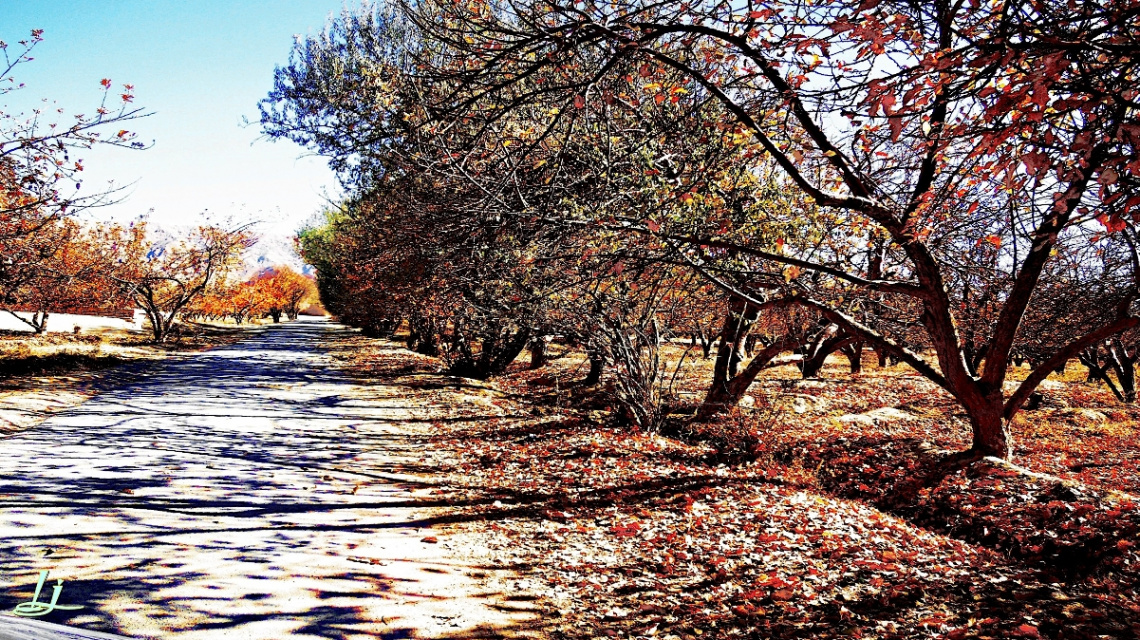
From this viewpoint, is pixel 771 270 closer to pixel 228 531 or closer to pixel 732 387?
pixel 732 387

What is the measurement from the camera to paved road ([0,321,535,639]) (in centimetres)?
425

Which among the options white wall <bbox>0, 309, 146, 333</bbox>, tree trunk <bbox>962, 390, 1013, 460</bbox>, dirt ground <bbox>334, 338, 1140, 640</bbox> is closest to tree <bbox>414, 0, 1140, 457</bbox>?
tree trunk <bbox>962, 390, 1013, 460</bbox>

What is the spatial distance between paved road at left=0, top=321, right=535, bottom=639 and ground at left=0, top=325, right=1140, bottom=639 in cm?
3

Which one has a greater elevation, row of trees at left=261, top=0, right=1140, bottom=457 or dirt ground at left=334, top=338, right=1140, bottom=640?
row of trees at left=261, top=0, right=1140, bottom=457

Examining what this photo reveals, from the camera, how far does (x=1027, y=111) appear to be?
3691 mm

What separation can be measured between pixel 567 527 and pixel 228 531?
9.96 feet

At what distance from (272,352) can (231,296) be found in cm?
2362

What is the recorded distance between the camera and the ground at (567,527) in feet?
15.1

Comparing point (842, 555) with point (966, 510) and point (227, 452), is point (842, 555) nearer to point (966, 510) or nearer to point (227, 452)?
point (966, 510)

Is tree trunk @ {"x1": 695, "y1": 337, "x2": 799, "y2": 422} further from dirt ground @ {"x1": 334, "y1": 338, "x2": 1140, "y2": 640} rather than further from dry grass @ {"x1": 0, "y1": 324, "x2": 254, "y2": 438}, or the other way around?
dry grass @ {"x1": 0, "y1": 324, "x2": 254, "y2": 438}

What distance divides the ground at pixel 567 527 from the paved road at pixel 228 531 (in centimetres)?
3

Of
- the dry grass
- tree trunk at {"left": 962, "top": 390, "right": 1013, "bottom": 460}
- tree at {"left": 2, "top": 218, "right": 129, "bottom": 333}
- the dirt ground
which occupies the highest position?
tree at {"left": 2, "top": 218, "right": 129, "bottom": 333}

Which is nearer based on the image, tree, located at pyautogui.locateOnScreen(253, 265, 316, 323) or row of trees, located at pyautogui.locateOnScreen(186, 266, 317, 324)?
row of trees, located at pyautogui.locateOnScreen(186, 266, 317, 324)

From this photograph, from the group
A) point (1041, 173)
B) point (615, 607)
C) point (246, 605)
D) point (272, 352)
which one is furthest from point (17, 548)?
point (272, 352)
